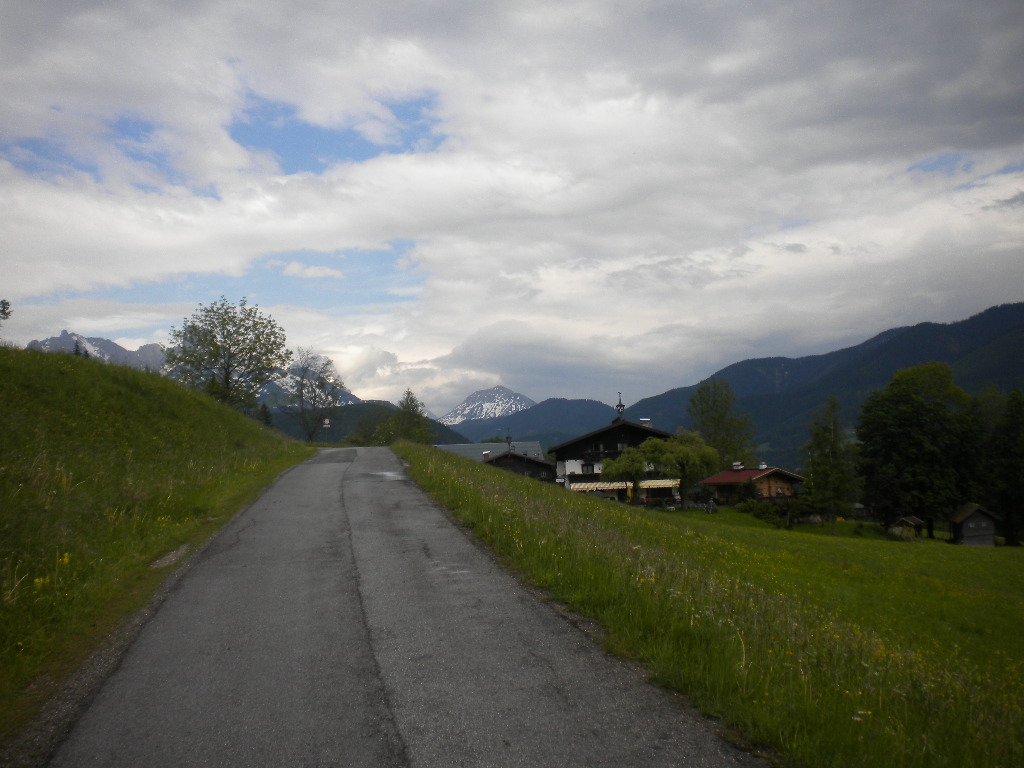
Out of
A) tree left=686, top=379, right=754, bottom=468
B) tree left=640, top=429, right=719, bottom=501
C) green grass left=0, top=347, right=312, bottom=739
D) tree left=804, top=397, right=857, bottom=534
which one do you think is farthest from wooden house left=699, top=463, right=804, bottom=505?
green grass left=0, top=347, right=312, bottom=739

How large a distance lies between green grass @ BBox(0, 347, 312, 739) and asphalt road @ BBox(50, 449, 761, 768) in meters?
0.81

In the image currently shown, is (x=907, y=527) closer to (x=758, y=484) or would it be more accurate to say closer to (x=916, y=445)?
(x=916, y=445)

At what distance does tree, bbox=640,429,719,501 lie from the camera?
50.8 m

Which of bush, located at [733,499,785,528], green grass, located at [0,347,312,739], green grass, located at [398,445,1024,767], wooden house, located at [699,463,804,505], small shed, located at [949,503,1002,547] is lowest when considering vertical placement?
small shed, located at [949,503,1002,547]

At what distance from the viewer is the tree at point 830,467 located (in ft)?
200

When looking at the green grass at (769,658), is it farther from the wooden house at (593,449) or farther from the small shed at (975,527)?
the wooden house at (593,449)

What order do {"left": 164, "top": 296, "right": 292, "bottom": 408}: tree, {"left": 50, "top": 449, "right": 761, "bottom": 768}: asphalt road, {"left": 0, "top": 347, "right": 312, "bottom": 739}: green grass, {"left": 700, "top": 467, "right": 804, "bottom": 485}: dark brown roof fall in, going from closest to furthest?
1. {"left": 50, "top": 449, "right": 761, "bottom": 768}: asphalt road
2. {"left": 0, "top": 347, "right": 312, "bottom": 739}: green grass
3. {"left": 164, "top": 296, "right": 292, "bottom": 408}: tree
4. {"left": 700, "top": 467, "right": 804, "bottom": 485}: dark brown roof

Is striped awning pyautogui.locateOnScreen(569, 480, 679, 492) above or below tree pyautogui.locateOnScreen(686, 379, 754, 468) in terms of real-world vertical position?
below

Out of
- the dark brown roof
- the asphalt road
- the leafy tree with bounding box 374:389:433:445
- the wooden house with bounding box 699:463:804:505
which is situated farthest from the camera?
the leafy tree with bounding box 374:389:433:445

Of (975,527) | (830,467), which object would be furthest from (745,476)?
(975,527)

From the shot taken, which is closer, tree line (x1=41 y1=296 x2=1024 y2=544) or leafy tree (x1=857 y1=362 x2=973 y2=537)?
tree line (x1=41 y1=296 x2=1024 y2=544)

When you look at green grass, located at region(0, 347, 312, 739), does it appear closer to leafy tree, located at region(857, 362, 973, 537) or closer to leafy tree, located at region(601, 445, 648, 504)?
leafy tree, located at region(601, 445, 648, 504)

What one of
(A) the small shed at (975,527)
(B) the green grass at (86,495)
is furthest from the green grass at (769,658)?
(A) the small shed at (975,527)

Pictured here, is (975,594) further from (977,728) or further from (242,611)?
(242,611)
